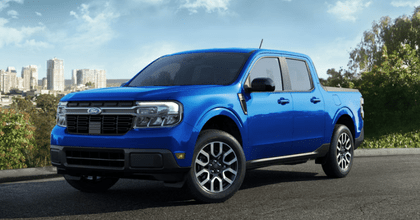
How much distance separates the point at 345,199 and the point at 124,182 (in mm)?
3324

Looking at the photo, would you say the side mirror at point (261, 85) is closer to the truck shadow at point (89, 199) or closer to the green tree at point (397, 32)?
the truck shadow at point (89, 199)

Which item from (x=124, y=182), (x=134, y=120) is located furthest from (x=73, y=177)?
(x=124, y=182)

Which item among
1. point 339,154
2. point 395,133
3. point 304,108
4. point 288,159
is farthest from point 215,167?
point 395,133

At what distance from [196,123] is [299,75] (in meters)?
2.61

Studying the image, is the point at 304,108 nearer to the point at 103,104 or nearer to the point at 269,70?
the point at 269,70

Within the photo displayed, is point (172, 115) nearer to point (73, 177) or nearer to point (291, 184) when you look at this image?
point (73, 177)

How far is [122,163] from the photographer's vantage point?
507cm

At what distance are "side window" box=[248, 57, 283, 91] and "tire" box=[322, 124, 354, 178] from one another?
164cm

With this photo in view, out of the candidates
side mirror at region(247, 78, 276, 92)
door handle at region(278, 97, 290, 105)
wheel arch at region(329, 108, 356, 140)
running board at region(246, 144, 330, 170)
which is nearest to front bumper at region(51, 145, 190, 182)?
running board at region(246, 144, 330, 170)

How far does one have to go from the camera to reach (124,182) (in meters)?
7.39

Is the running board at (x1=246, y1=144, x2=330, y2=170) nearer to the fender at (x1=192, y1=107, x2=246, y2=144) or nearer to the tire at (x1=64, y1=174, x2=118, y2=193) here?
the fender at (x1=192, y1=107, x2=246, y2=144)

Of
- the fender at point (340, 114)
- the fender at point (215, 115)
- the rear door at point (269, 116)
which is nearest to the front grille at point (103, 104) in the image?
the fender at point (215, 115)

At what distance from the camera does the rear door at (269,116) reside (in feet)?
19.5

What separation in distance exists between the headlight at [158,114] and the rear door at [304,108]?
2173 millimetres
